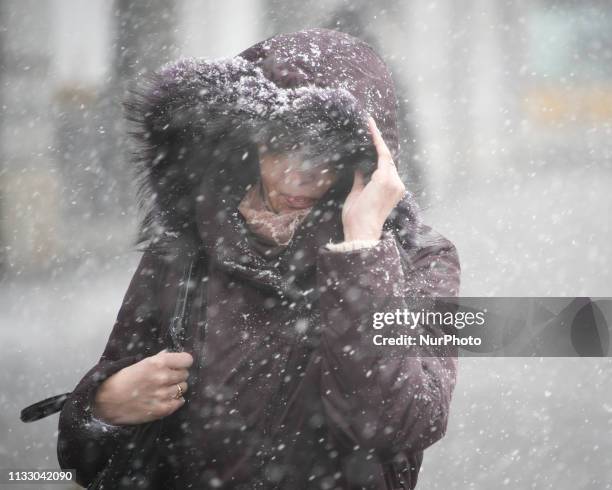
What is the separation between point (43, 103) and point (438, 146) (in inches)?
157

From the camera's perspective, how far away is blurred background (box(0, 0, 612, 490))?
160 inches

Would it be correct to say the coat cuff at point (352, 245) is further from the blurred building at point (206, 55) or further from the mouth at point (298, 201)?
the blurred building at point (206, 55)

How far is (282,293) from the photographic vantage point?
1.48m

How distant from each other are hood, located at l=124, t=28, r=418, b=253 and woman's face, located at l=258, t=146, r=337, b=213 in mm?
26

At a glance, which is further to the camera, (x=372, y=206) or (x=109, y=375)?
(x=109, y=375)

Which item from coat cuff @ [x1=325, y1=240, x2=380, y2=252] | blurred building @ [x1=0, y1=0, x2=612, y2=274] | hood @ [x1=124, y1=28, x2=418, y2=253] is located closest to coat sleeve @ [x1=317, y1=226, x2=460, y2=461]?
coat cuff @ [x1=325, y1=240, x2=380, y2=252]

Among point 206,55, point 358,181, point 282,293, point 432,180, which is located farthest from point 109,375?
point 432,180

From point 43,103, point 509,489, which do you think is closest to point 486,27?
point 43,103

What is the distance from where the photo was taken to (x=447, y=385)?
137cm

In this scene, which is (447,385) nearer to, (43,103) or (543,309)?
(543,309)

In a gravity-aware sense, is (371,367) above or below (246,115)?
below

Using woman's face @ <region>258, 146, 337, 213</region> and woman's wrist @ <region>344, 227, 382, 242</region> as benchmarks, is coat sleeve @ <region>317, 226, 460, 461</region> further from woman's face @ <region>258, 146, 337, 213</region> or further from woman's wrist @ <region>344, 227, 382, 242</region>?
woman's face @ <region>258, 146, 337, 213</region>

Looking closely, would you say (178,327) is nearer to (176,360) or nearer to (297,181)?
(176,360)

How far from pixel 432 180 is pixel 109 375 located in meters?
6.36
